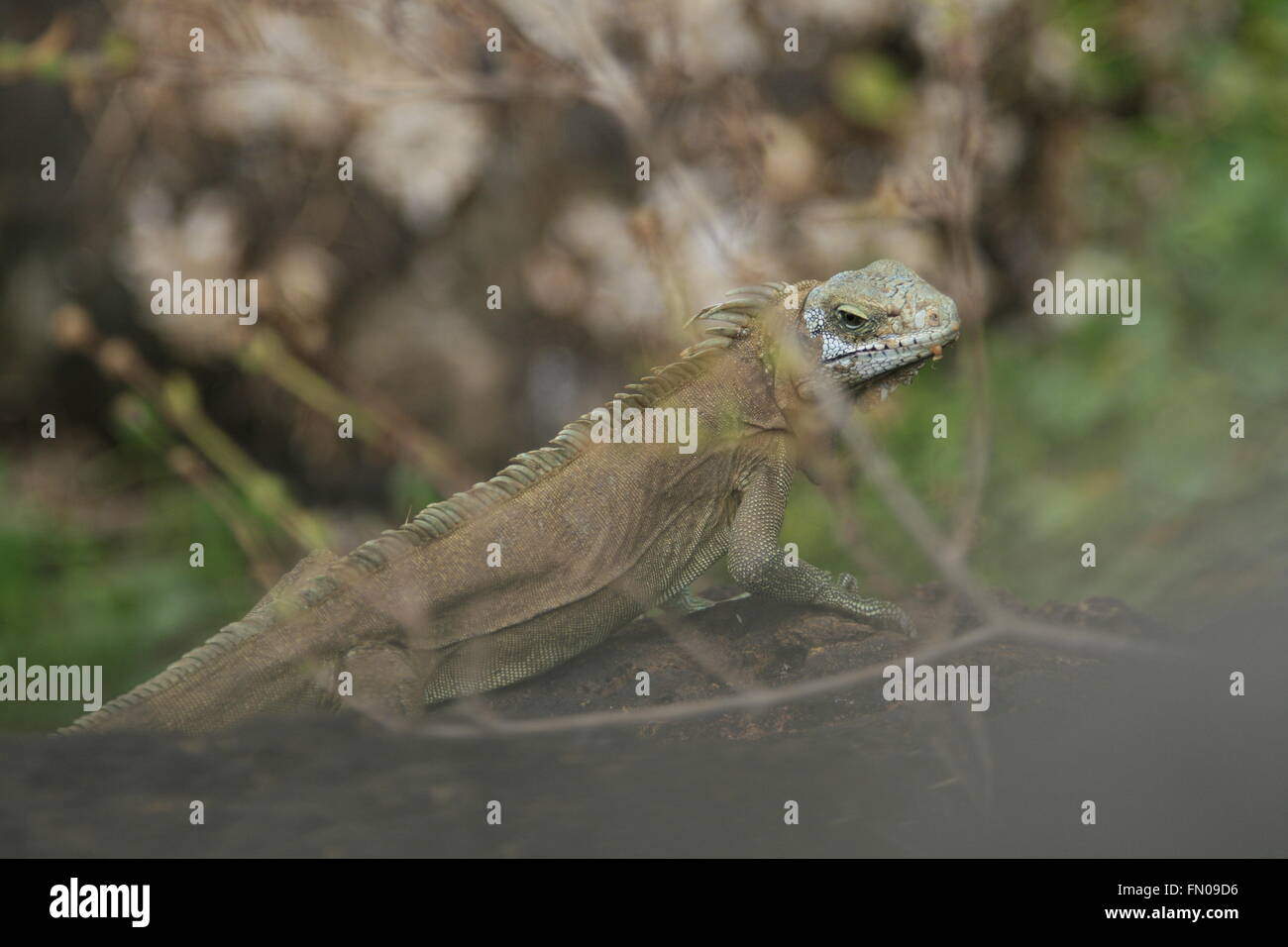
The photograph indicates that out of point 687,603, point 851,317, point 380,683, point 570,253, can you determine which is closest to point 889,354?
point 851,317

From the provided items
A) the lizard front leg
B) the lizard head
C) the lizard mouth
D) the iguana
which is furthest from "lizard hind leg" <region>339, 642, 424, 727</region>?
the lizard mouth

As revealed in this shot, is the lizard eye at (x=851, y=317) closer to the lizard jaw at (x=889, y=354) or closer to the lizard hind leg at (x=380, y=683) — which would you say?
the lizard jaw at (x=889, y=354)

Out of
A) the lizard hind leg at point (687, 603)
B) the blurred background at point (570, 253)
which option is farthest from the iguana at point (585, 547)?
the blurred background at point (570, 253)

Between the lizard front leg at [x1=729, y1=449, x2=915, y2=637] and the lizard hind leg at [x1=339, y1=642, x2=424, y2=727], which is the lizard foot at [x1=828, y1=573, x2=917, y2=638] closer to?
the lizard front leg at [x1=729, y1=449, x2=915, y2=637]

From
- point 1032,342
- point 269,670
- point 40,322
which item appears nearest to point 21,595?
point 40,322

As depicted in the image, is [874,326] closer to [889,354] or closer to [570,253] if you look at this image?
[889,354]
